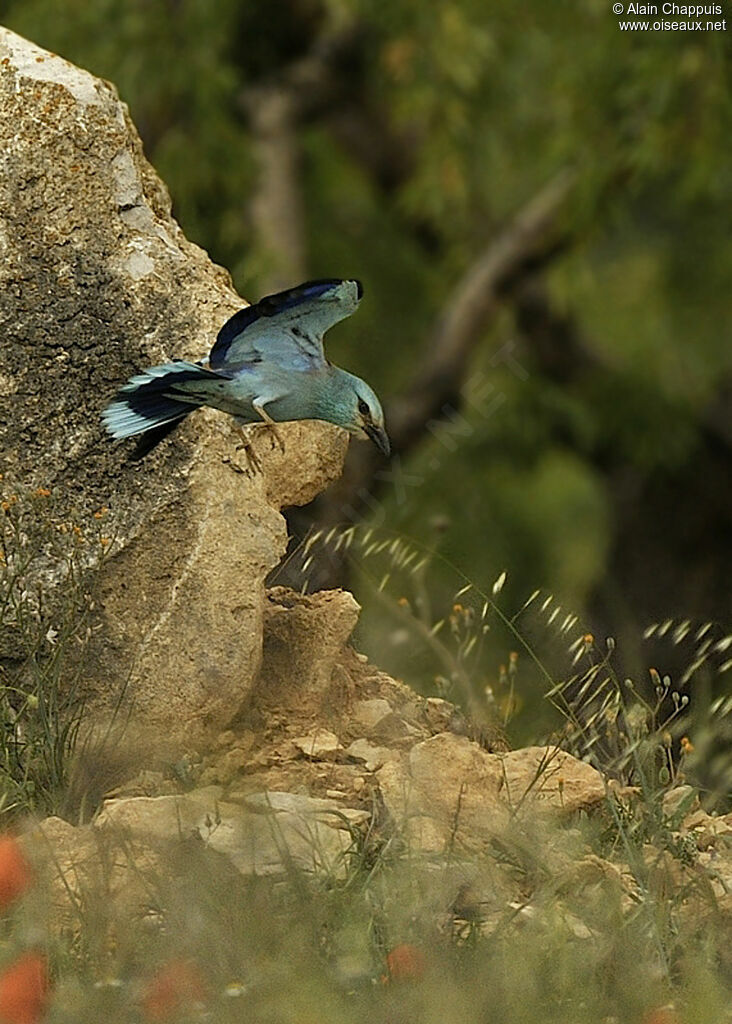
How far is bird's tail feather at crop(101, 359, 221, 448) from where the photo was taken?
326 centimetres

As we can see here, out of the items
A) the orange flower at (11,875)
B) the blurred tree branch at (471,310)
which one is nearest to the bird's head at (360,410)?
the orange flower at (11,875)

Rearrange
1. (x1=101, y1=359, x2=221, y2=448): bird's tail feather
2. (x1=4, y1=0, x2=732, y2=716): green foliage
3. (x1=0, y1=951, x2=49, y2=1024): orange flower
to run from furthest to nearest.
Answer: (x1=4, y1=0, x2=732, y2=716): green foliage → (x1=101, y1=359, x2=221, y2=448): bird's tail feather → (x1=0, y1=951, x2=49, y2=1024): orange flower

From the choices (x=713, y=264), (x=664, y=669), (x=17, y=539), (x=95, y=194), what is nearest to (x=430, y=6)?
(x=713, y=264)

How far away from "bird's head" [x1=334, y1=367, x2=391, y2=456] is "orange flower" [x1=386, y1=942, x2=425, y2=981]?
40.8 inches

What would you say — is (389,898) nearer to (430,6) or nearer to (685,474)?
(430,6)

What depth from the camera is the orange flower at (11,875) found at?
2.75 meters

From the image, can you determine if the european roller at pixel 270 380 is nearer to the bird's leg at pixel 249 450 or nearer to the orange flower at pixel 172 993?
the bird's leg at pixel 249 450

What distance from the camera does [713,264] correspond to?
10.1 m

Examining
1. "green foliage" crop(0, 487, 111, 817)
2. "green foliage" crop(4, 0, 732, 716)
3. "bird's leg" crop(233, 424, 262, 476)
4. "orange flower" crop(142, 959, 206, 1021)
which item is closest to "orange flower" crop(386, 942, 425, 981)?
"orange flower" crop(142, 959, 206, 1021)

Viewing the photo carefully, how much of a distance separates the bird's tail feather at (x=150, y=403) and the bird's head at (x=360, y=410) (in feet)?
0.79

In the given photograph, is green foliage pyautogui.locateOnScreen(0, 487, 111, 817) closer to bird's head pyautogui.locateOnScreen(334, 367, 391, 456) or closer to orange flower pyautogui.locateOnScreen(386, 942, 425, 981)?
bird's head pyautogui.locateOnScreen(334, 367, 391, 456)

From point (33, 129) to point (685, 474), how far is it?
23.2 ft

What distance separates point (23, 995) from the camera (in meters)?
2.48

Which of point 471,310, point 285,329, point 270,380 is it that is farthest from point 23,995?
point 471,310
